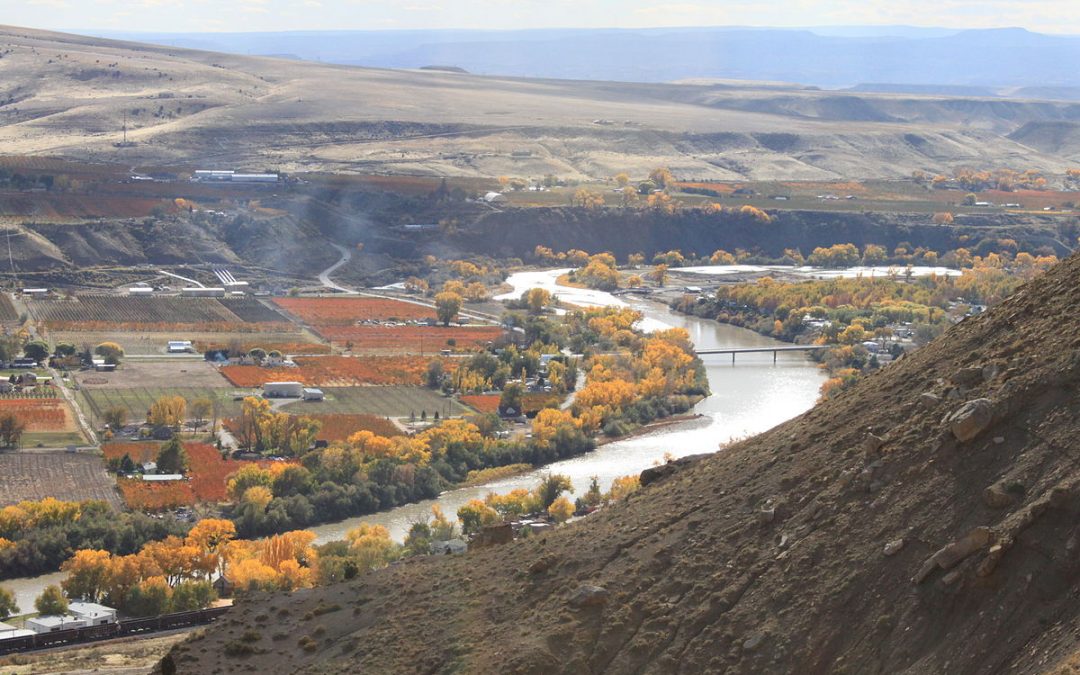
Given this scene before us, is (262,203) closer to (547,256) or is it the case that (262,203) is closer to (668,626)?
(547,256)

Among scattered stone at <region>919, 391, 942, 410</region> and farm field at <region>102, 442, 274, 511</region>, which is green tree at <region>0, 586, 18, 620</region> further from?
scattered stone at <region>919, 391, 942, 410</region>

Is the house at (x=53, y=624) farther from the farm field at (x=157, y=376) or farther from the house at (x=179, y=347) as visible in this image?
the house at (x=179, y=347)

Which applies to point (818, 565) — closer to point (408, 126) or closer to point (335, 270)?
point (335, 270)

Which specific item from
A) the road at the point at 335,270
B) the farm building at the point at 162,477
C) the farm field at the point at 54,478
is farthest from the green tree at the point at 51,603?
the road at the point at 335,270

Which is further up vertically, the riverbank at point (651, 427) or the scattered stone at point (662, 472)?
the scattered stone at point (662, 472)

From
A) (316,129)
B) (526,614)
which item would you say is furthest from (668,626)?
(316,129)
